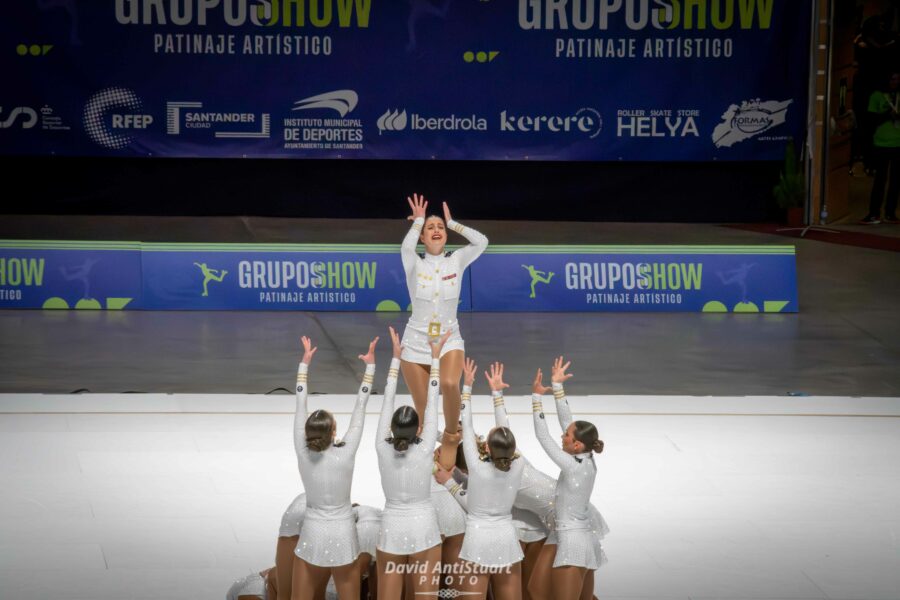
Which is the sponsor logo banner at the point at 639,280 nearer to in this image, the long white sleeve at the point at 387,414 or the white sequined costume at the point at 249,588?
the long white sleeve at the point at 387,414

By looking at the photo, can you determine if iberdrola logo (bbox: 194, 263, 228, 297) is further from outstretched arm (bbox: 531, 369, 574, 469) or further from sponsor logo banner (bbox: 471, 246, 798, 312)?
outstretched arm (bbox: 531, 369, 574, 469)

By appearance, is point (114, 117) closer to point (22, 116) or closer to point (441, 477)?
point (22, 116)

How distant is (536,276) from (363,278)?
2032mm

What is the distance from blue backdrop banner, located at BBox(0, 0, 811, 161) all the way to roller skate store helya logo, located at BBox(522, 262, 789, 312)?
6.42m

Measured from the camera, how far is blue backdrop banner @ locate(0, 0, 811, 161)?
2152 centimetres

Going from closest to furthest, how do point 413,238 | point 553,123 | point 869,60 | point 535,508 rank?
point 535,508 < point 413,238 < point 553,123 < point 869,60

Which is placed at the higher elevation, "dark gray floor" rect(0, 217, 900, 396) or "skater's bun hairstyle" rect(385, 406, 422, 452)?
→ "skater's bun hairstyle" rect(385, 406, 422, 452)

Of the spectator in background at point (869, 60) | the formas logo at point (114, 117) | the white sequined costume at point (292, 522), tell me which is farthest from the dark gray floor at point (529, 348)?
the formas logo at point (114, 117)

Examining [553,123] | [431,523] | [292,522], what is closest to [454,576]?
[431,523]

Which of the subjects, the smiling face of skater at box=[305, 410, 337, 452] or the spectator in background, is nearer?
the smiling face of skater at box=[305, 410, 337, 452]

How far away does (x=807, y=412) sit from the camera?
11.4 metres

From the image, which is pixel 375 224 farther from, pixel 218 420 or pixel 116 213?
pixel 218 420

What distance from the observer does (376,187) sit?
2288 cm

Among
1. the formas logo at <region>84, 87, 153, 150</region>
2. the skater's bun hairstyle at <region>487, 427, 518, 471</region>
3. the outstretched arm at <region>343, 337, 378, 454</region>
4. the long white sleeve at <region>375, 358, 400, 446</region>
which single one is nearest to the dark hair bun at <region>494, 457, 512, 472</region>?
the skater's bun hairstyle at <region>487, 427, 518, 471</region>
